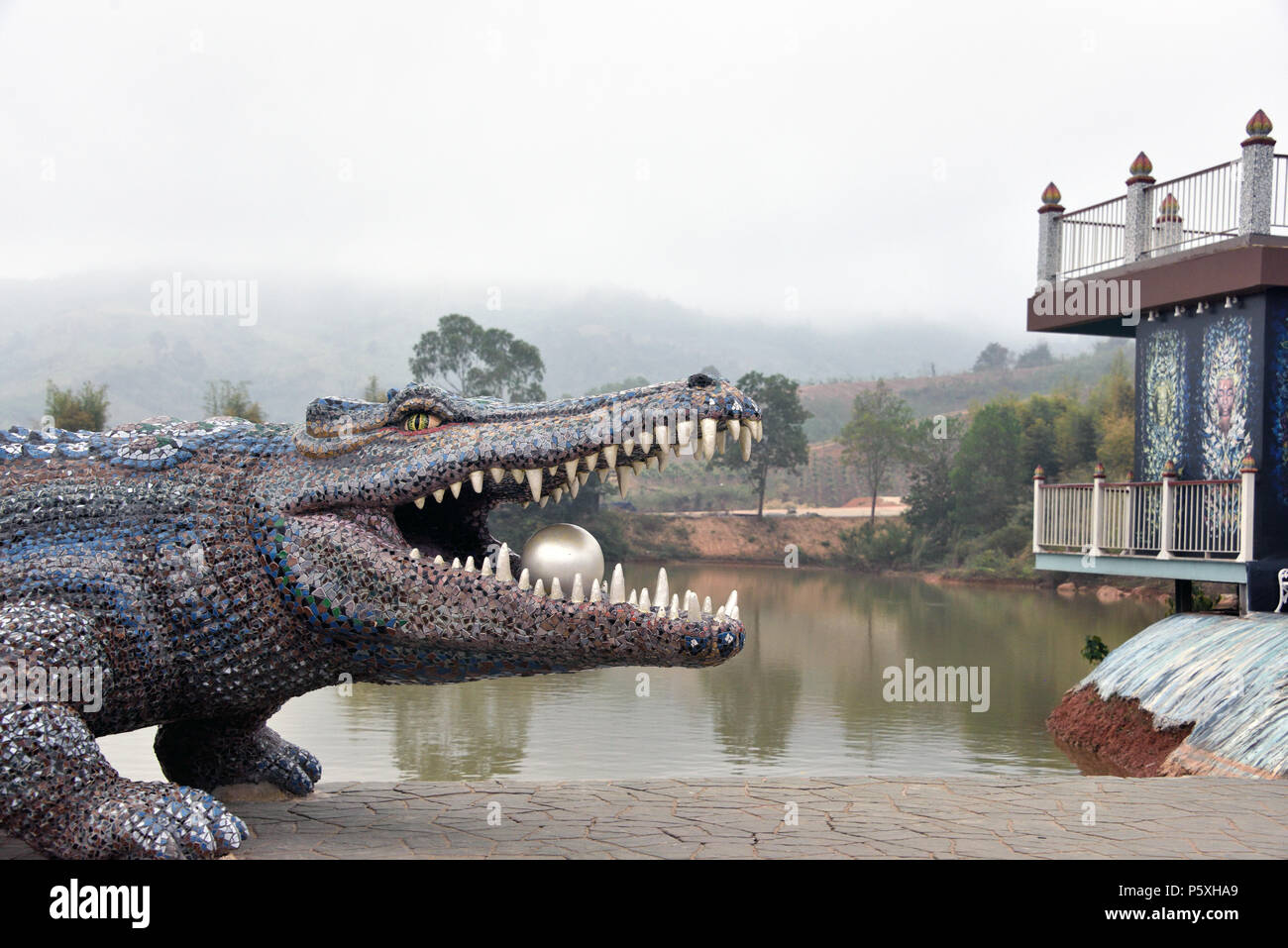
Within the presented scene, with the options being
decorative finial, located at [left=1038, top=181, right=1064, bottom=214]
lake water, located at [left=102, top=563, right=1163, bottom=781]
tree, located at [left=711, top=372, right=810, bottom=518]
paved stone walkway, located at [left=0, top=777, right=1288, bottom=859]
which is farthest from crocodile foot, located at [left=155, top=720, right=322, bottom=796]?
tree, located at [left=711, top=372, right=810, bottom=518]

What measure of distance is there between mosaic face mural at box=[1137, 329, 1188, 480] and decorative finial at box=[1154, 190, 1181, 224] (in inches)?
60.1

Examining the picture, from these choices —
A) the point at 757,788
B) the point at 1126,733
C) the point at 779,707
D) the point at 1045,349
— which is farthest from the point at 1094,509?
the point at 1045,349

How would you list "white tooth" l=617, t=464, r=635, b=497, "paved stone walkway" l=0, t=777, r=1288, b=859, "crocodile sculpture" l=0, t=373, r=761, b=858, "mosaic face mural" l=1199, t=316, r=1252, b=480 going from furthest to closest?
"mosaic face mural" l=1199, t=316, r=1252, b=480 → "paved stone walkway" l=0, t=777, r=1288, b=859 → "white tooth" l=617, t=464, r=635, b=497 → "crocodile sculpture" l=0, t=373, r=761, b=858

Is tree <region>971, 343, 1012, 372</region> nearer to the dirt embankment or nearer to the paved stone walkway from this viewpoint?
the dirt embankment

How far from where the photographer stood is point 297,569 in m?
4.66

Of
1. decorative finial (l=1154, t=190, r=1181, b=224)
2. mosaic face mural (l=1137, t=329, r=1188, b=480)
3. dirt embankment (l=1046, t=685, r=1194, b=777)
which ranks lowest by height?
dirt embankment (l=1046, t=685, r=1194, b=777)

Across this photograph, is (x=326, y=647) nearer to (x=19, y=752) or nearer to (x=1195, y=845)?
(x=19, y=752)

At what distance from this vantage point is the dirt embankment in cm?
1027

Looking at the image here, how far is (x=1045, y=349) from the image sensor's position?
129m

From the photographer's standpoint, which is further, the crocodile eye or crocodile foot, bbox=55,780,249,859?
the crocodile eye

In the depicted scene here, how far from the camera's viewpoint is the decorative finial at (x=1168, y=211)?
1440 centimetres

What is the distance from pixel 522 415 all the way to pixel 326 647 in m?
1.20

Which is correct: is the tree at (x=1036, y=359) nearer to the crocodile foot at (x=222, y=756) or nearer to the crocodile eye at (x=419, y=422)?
the crocodile foot at (x=222, y=756)

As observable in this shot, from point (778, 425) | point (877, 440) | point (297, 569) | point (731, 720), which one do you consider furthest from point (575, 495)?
point (877, 440)
